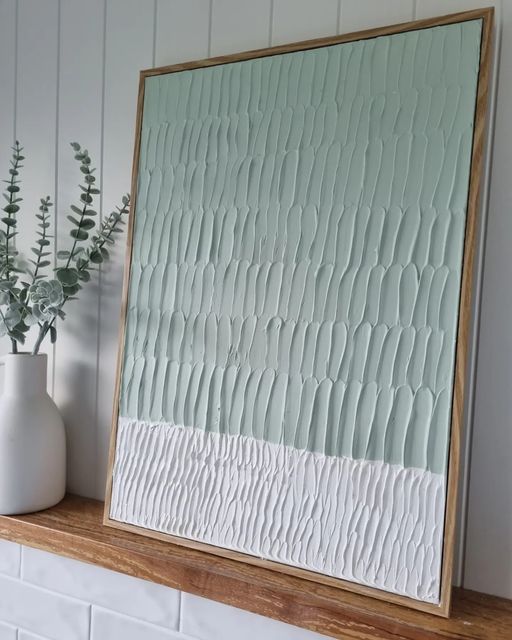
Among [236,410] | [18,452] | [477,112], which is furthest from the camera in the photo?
[18,452]

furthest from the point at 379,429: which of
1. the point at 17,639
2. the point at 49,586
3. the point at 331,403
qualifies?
the point at 17,639

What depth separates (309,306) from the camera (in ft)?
2.94

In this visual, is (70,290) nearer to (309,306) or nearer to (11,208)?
(11,208)

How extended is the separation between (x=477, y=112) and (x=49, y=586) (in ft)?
3.25

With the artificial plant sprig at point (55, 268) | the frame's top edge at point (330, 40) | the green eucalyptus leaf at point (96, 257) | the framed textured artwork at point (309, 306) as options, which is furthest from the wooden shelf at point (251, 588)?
the frame's top edge at point (330, 40)

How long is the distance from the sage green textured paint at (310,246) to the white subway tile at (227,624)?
25 centimetres

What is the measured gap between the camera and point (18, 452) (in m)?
1.06

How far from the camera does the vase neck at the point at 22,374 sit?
1084mm

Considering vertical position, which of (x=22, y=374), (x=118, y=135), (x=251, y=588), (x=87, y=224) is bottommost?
(x=251, y=588)

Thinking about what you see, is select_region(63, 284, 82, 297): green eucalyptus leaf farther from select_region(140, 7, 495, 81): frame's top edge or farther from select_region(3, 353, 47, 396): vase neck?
select_region(140, 7, 495, 81): frame's top edge

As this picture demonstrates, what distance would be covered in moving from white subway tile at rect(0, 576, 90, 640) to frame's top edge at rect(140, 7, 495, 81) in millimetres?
879

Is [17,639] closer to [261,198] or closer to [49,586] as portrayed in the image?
[49,586]

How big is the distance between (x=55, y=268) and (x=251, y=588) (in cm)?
65

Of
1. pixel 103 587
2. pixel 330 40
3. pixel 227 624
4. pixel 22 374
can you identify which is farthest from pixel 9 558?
pixel 330 40
